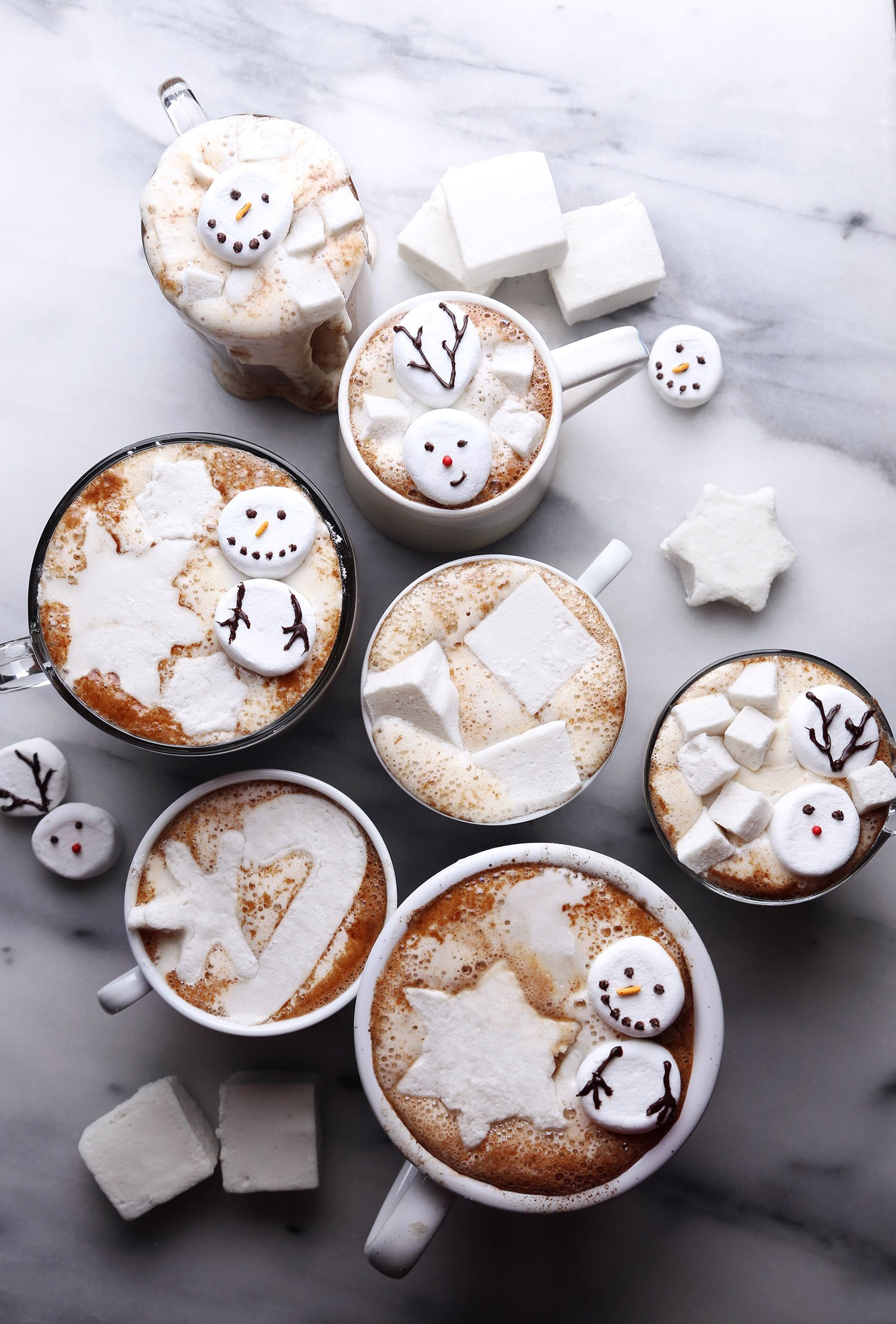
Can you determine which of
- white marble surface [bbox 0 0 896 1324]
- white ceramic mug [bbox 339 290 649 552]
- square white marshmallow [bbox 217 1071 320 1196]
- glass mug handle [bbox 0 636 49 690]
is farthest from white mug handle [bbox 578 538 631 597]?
square white marshmallow [bbox 217 1071 320 1196]

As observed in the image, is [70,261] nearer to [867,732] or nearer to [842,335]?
[842,335]

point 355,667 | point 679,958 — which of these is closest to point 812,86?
point 355,667

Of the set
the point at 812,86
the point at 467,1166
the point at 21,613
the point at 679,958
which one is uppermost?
the point at 812,86

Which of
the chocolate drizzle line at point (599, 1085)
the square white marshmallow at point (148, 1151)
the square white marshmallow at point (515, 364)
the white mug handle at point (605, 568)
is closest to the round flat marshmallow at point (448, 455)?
the square white marshmallow at point (515, 364)

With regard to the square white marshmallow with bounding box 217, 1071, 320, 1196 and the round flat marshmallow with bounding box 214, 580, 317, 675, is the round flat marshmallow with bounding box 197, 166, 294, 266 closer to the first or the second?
the round flat marshmallow with bounding box 214, 580, 317, 675

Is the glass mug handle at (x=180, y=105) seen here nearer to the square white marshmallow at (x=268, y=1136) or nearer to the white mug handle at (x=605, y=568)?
the white mug handle at (x=605, y=568)

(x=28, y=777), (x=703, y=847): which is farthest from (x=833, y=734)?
(x=28, y=777)
